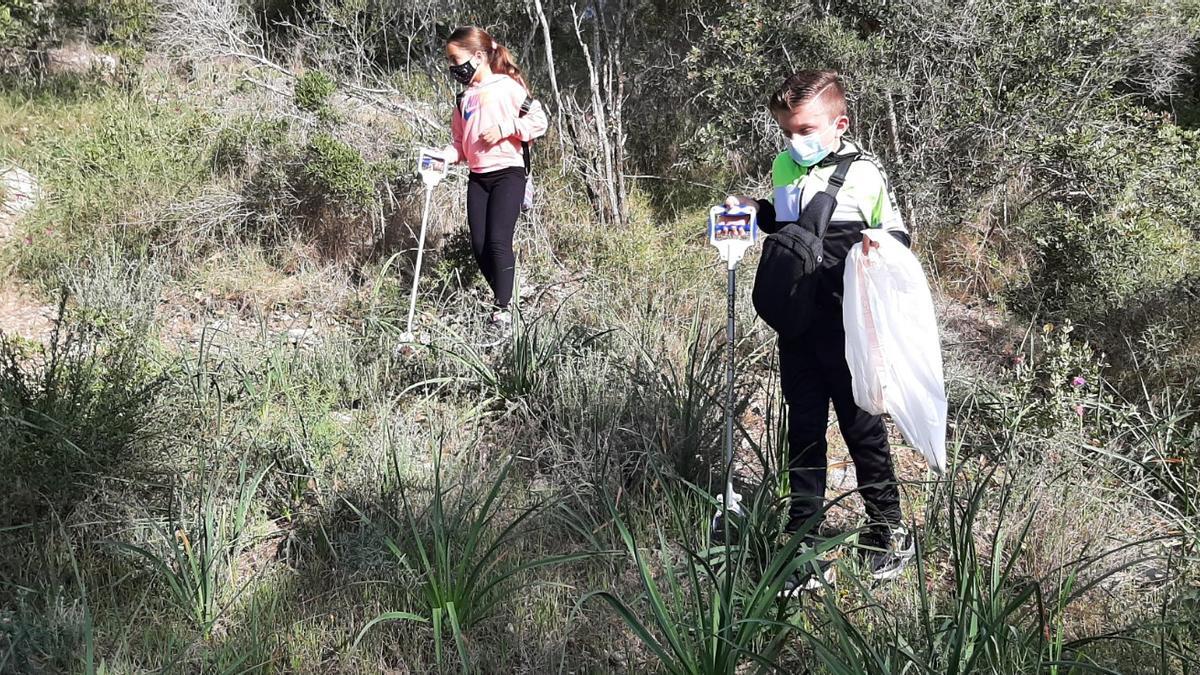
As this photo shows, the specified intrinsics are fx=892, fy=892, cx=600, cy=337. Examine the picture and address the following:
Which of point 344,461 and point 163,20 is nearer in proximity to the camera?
point 344,461

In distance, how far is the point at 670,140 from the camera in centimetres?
712

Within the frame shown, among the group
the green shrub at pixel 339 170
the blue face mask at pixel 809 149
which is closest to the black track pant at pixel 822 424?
the blue face mask at pixel 809 149

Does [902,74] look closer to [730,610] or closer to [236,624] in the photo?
[730,610]

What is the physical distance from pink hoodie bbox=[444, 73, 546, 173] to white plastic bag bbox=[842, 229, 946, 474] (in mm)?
2431

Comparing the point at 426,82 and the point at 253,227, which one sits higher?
the point at 426,82

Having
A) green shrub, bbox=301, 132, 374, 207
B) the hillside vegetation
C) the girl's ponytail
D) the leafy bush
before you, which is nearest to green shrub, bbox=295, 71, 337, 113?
the hillside vegetation

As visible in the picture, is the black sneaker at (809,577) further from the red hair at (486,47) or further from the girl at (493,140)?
the red hair at (486,47)

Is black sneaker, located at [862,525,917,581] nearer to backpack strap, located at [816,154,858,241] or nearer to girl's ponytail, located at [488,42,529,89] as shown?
backpack strap, located at [816,154,858,241]

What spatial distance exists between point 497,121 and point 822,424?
2.46 m

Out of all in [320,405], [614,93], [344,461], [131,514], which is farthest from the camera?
[614,93]

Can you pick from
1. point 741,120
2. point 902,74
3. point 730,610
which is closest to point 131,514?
point 730,610

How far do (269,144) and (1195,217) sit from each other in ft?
17.8

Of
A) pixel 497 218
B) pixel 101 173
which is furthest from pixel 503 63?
pixel 101 173

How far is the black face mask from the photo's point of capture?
14.6 ft
